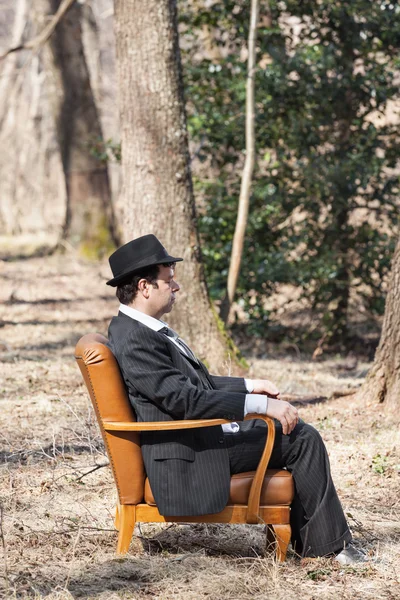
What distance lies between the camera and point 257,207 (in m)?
11.2

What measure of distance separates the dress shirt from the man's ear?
0.29ft

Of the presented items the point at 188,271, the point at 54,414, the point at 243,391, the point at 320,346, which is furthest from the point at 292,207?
the point at 243,391

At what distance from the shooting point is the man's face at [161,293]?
4473 mm

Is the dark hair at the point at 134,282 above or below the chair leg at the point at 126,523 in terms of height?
above

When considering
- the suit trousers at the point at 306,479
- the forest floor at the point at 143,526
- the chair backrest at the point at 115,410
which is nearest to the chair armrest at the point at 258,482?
the suit trousers at the point at 306,479

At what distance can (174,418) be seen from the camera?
433 cm

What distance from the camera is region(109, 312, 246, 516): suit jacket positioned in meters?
4.23

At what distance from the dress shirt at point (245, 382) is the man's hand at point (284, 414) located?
0.10 feet

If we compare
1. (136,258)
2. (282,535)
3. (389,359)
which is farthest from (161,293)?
(389,359)

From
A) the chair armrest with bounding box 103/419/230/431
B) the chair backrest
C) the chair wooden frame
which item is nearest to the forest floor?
the chair wooden frame

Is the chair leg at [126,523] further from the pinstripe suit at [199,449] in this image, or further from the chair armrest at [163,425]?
the chair armrest at [163,425]

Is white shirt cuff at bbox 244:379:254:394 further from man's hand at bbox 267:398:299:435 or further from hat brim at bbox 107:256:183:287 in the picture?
hat brim at bbox 107:256:183:287

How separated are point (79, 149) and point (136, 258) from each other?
13631mm

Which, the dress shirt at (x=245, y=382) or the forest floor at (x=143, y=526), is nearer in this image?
the forest floor at (x=143, y=526)
